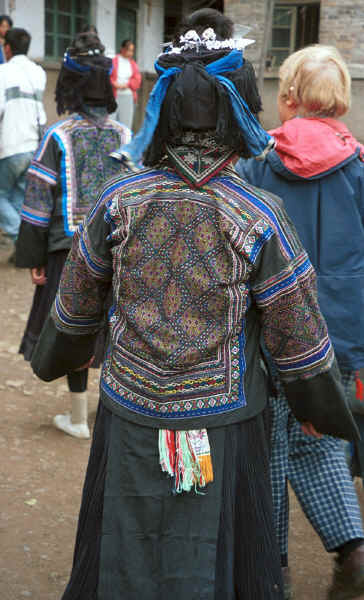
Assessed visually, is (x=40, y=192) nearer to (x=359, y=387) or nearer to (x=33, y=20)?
(x=359, y=387)

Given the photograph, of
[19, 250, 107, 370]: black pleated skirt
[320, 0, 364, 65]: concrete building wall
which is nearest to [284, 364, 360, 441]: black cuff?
[19, 250, 107, 370]: black pleated skirt

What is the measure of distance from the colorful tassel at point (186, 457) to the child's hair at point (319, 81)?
Answer: 1429 millimetres

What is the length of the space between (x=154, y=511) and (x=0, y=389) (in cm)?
343

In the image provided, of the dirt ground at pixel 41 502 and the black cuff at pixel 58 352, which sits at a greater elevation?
the black cuff at pixel 58 352

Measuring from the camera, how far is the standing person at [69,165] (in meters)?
4.28

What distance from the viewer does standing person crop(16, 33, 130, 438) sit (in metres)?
4.28

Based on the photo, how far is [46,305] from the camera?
4.52 meters

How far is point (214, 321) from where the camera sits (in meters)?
2.15

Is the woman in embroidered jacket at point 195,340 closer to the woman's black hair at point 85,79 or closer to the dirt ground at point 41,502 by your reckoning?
the dirt ground at point 41,502

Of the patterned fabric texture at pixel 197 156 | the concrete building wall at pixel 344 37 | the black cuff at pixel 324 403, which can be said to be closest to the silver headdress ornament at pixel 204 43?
the patterned fabric texture at pixel 197 156

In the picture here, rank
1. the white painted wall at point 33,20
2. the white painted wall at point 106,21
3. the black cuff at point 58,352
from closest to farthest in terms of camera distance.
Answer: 1. the black cuff at point 58,352
2. the white painted wall at point 33,20
3. the white painted wall at point 106,21

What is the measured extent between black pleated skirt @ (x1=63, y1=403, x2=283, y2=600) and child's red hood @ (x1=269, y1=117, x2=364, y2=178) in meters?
1.09

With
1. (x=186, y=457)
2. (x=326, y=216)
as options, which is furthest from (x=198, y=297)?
(x=326, y=216)

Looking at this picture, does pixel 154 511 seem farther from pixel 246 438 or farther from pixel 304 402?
pixel 304 402
